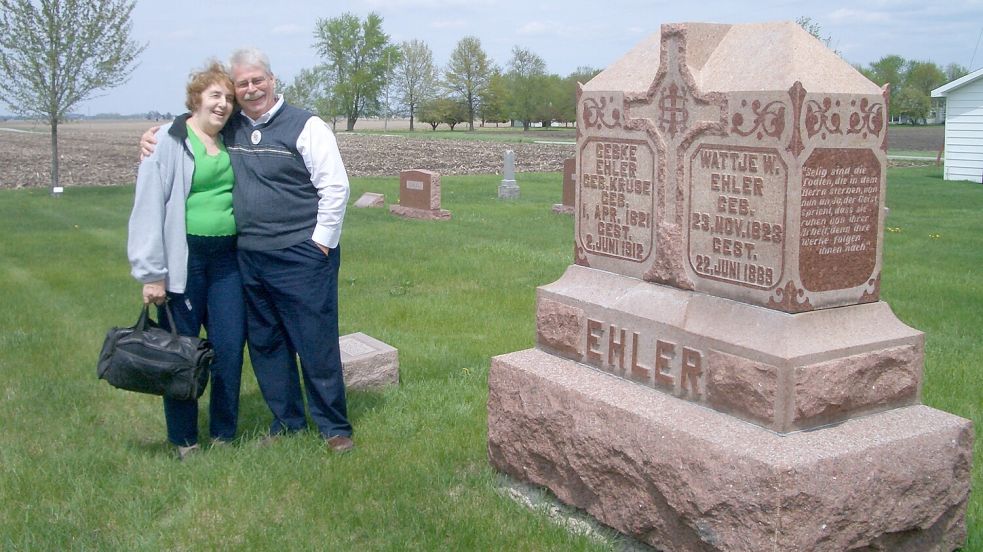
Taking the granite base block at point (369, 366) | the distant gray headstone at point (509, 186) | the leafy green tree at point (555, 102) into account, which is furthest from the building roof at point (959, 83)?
the leafy green tree at point (555, 102)

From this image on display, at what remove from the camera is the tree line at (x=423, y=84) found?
3509 inches

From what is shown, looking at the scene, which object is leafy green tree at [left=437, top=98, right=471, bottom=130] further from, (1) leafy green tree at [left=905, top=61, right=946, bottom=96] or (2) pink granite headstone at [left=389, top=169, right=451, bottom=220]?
(2) pink granite headstone at [left=389, top=169, right=451, bottom=220]

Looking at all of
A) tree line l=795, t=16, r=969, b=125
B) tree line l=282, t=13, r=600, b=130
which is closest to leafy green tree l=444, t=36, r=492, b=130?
tree line l=282, t=13, r=600, b=130

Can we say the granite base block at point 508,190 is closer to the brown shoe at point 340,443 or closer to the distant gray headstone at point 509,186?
the distant gray headstone at point 509,186

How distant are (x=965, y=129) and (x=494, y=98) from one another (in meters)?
71.6

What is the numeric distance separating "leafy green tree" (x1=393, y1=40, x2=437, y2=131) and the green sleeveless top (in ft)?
292

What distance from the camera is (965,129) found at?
2316cm

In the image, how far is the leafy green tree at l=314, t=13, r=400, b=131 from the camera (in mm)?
88750

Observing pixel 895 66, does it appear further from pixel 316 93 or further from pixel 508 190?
pixel 508 190

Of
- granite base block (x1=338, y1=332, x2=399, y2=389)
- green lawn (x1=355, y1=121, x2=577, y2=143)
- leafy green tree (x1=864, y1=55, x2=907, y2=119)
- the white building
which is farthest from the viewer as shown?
leafy green tree (x1=864, y1=55, x2=907, y2=119)

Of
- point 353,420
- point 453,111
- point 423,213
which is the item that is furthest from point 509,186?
point 453,111

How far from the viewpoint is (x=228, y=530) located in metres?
3.68

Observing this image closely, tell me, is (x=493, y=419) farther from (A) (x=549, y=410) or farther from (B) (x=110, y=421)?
(B) (x=110, y=421)

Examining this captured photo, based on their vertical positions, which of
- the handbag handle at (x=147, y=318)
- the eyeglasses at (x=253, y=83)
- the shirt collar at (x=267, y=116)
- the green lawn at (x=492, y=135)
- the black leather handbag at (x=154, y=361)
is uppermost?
the green lawn at (x=492, y=135)
